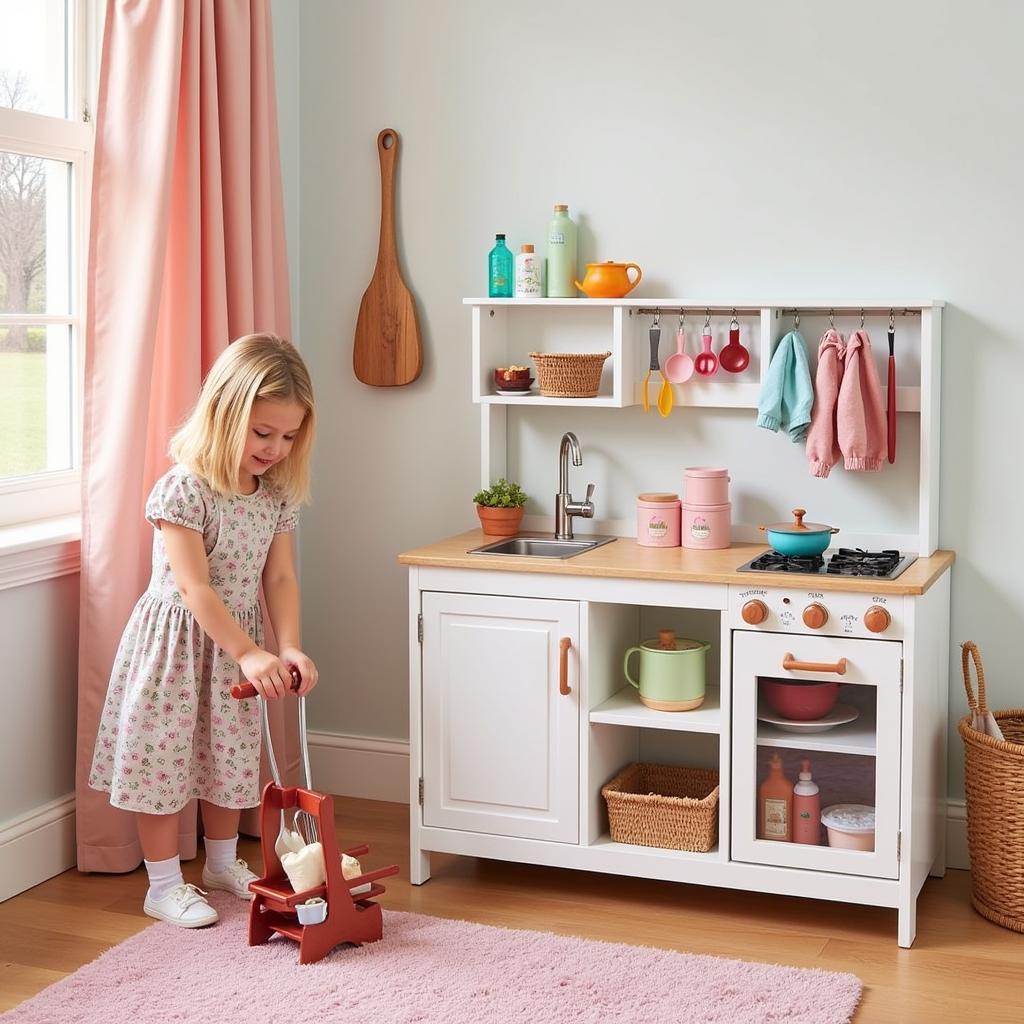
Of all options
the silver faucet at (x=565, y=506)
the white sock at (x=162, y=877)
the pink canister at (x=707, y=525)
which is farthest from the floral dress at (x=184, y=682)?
the pink canister at (x=707, y=525)

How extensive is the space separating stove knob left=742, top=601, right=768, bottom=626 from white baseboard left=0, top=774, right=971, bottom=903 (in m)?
0.80

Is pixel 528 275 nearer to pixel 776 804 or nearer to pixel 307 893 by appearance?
pixel 776 804

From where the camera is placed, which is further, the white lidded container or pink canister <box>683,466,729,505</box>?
pink canister <box>683,466,729,505</box>

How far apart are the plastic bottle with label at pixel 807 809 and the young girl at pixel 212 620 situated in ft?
3.37

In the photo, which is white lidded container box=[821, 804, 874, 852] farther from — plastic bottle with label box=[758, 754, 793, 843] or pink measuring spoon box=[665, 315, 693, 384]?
pink measuring spoon box=[665, 315, 693, 384]

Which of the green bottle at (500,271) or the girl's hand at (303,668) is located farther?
the green bottle at (500,271)

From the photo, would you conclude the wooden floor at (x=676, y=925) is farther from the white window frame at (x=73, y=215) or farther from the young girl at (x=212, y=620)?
the white window frame at (x=73, y=215)

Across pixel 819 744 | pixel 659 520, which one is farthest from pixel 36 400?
pixel 819 744

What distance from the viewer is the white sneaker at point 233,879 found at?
9.68 ft

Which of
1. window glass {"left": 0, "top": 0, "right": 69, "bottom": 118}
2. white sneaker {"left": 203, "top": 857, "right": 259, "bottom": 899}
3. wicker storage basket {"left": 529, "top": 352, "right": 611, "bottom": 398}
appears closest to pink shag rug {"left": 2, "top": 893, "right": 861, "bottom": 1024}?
white sneaker {"left": 203, "top": 857, "right": 259, "bottom": 899}

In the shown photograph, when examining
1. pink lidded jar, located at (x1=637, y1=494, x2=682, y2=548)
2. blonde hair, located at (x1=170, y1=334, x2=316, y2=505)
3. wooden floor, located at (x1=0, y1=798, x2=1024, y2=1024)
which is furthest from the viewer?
pink lidded jar, located at (x1=637, y1=494, x2=682, y2=548)

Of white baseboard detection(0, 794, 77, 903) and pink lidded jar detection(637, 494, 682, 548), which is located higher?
pink lidded jar detection(637, 494, 682, 548)

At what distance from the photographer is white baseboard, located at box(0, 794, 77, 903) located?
9.61ft

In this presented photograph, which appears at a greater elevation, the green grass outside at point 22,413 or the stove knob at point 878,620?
the green grass outside at point 22,413
